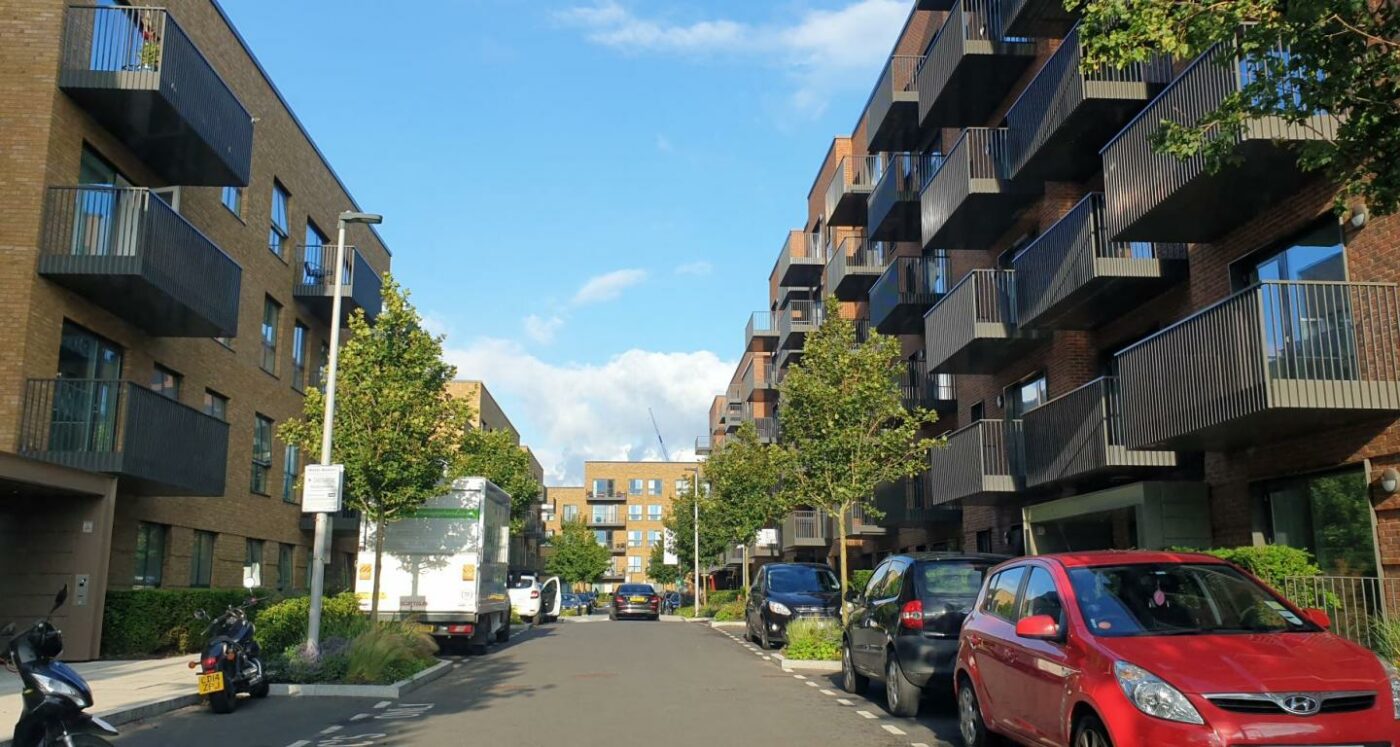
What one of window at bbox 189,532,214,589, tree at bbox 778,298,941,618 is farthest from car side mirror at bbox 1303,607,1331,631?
window at bbox 189,532,214,589

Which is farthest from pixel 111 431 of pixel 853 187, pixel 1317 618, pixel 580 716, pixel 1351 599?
pixel 853 187

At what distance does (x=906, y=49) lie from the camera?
3192 centimetres

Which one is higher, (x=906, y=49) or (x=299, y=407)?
(x=906, y=49)

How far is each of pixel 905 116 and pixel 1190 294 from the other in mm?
14170

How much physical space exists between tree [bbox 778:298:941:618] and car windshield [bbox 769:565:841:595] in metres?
1.70

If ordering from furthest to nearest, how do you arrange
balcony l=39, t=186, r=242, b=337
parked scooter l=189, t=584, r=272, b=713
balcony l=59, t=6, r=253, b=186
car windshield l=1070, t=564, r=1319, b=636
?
balcony l=59, t=6, r=253, b=186
balcony l=39, t=186, r=242, b=337
parked scooter l=189, t=584, r=272, b=713
car windshield l=1070, t=564, r=1319, b=636

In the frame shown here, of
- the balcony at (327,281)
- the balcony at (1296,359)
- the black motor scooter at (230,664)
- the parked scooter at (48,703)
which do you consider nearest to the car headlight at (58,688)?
the parked scooter at (48,703)

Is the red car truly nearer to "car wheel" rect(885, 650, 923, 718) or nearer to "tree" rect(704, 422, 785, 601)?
"car wheel" rect(885, 650, 923, 718)

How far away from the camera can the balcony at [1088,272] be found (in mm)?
16984

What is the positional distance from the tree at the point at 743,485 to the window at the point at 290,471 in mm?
13703

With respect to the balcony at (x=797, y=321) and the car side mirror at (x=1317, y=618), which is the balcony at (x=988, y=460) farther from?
the balcony at (x=797, y=321)

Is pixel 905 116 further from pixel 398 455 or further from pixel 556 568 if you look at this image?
pixel 556 568

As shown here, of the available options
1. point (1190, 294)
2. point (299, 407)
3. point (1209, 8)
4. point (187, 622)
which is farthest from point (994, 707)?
point (299, 407)

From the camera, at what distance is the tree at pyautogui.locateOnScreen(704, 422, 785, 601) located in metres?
38.6
